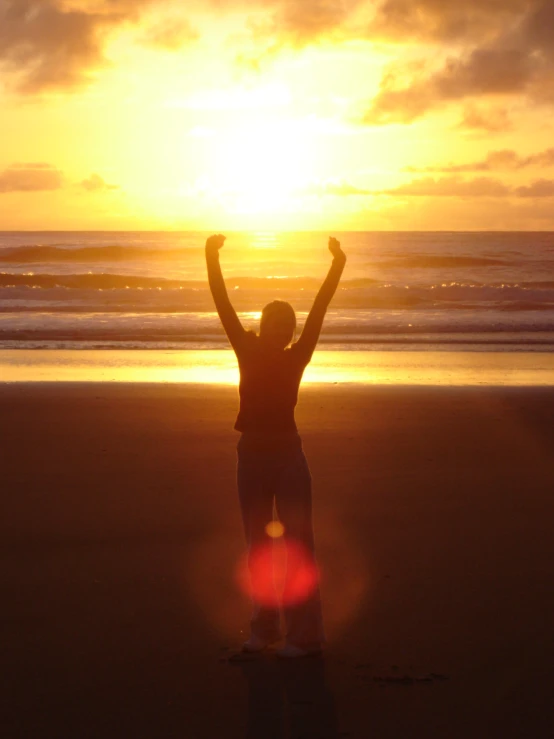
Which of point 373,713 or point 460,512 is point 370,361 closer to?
point 460,512

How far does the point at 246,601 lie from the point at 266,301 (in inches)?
1201

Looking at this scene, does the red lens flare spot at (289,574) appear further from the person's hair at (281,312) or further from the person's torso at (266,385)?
the person's hair at (281,312)

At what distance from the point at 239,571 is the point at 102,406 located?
6268mm

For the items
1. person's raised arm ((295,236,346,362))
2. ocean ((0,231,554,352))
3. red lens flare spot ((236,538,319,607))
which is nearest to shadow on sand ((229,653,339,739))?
red lens flare spot ((236,538,319,607))

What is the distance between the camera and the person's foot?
4301 millimetres

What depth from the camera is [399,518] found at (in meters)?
6.65

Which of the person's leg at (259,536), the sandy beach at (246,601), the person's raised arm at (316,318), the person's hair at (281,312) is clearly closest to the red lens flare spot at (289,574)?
the person's leg at (259,536)

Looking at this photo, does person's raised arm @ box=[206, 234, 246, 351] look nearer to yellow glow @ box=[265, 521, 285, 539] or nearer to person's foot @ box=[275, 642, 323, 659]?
yellow glow @ box=[265, 521, 285, 539]

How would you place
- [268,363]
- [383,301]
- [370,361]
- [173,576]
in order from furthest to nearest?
[383,301] < [370,361] < [173,576] < [268,363]

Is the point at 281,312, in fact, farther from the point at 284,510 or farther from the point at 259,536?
the point at 259,536

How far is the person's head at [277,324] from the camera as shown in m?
4.16

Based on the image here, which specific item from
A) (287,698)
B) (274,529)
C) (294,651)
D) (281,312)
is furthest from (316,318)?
(287,698)

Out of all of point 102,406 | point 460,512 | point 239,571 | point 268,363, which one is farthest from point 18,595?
point 102,406

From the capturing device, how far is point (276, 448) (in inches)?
165
